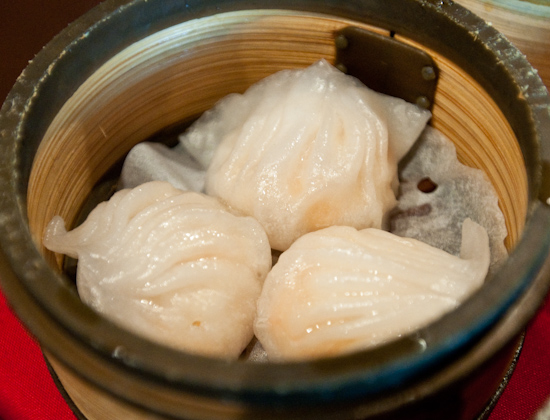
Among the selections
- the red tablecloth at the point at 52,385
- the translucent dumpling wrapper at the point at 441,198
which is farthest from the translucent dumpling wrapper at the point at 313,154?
the red tablecloth at the point at 52,385

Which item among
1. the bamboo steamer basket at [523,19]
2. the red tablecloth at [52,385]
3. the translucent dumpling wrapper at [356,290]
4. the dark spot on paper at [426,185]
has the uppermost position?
the bamboo steamer basket at [523,19]

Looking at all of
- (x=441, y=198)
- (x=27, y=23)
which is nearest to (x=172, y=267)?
(x=441, y=198)

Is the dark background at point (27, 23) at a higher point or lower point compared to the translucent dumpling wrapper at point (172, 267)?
higher

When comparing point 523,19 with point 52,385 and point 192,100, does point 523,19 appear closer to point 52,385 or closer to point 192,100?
point 192,100

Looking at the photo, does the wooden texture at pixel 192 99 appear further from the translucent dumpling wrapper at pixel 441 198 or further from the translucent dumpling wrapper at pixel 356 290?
the translucent dumpling wrapper at pixel 356 290

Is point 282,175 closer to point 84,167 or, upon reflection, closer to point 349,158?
point 349,158

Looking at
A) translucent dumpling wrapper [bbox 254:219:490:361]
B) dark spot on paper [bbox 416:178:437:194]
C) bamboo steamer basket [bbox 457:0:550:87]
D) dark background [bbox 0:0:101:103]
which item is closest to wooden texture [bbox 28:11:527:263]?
dark spot on paper [bbox 416:178:437:194]
